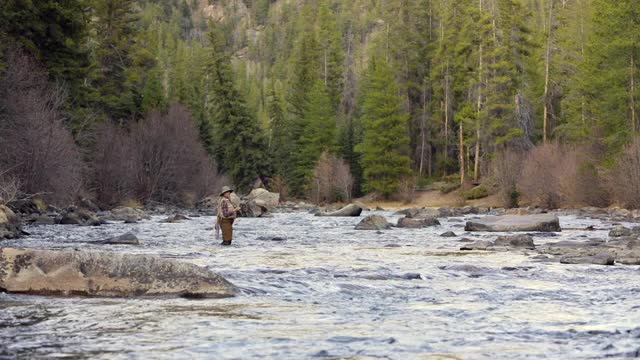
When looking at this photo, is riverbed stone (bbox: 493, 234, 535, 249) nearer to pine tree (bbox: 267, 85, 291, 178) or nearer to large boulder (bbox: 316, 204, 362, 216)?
large boulder (bbox: 316, 204, 362, 216)

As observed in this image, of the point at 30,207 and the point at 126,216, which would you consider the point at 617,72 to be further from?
the point at 30,207

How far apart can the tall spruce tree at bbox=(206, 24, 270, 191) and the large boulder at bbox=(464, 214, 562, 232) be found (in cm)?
3983

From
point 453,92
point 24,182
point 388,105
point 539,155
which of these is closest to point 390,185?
point 388,105

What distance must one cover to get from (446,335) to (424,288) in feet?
11.6

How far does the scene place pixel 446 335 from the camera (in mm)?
7074

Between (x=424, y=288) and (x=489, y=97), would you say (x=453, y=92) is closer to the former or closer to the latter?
(x=489, y=97)

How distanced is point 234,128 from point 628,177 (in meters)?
37.1

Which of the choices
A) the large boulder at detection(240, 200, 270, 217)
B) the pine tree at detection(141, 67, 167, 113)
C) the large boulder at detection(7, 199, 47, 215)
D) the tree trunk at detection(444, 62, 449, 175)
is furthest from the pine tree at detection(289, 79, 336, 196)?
the large boulder at detection(7, 199, 47, 215)

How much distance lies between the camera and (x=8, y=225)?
1884 centimetres

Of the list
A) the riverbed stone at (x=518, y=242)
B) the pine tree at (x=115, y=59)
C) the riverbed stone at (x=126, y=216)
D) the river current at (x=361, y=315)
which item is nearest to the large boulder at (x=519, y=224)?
the riverbed stone at (x=518, y=242)

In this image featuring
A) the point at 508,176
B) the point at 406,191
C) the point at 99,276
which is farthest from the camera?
the point at 406,191

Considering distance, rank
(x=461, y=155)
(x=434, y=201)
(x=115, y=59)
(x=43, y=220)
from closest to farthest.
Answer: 1. (x=43, y=220)
2. (x=115, y=59)
3. (x=434, y=201)
4. (x=461, y=155)

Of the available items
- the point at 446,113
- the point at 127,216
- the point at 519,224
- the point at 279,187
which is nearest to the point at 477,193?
the point at 446,113

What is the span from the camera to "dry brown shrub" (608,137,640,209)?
3206cm
